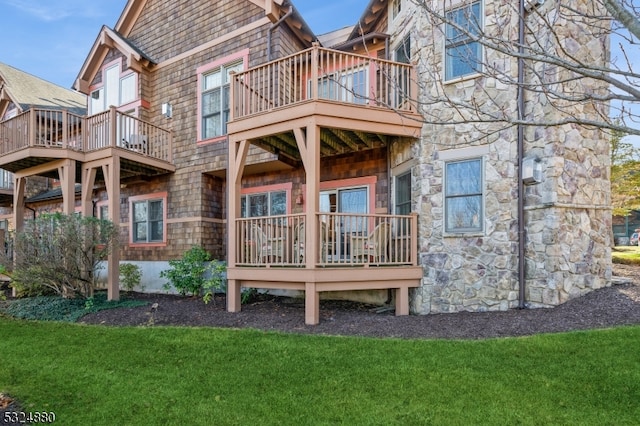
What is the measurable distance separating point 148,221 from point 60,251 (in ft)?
11.3

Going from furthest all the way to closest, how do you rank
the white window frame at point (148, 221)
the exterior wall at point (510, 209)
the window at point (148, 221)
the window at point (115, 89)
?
the window at point (115, 89) < the window at point (148, 221) < the white window frame at point (148, 221) < the exterior wall at point (510, 209)

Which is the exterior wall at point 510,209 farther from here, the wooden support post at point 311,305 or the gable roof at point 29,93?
the gable roof at point 29,93

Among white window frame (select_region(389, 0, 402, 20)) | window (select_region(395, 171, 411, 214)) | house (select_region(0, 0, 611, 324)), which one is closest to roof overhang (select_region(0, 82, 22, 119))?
house (select_region(0, 0, 611, 324))

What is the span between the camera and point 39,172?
11578mm

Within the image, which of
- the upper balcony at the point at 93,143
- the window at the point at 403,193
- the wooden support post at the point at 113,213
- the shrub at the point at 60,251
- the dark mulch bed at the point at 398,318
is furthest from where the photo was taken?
the upper balcony at the point at 93,143

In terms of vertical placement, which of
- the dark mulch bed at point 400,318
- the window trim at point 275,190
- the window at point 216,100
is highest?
the window at point 216,100

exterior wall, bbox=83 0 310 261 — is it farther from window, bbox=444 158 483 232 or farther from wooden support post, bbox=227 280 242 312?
window, bbox=444 158 483 232

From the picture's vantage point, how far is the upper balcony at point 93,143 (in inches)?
412

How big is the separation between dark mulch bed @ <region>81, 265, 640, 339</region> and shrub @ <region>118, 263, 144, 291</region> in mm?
3482

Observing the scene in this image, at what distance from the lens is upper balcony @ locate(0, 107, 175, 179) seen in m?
10.5

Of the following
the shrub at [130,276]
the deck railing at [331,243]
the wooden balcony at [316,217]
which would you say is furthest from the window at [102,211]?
the deck railing at [331,243]

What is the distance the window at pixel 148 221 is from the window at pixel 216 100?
2906 mm

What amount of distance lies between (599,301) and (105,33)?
15.3 m

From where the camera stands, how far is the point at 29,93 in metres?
16.8
